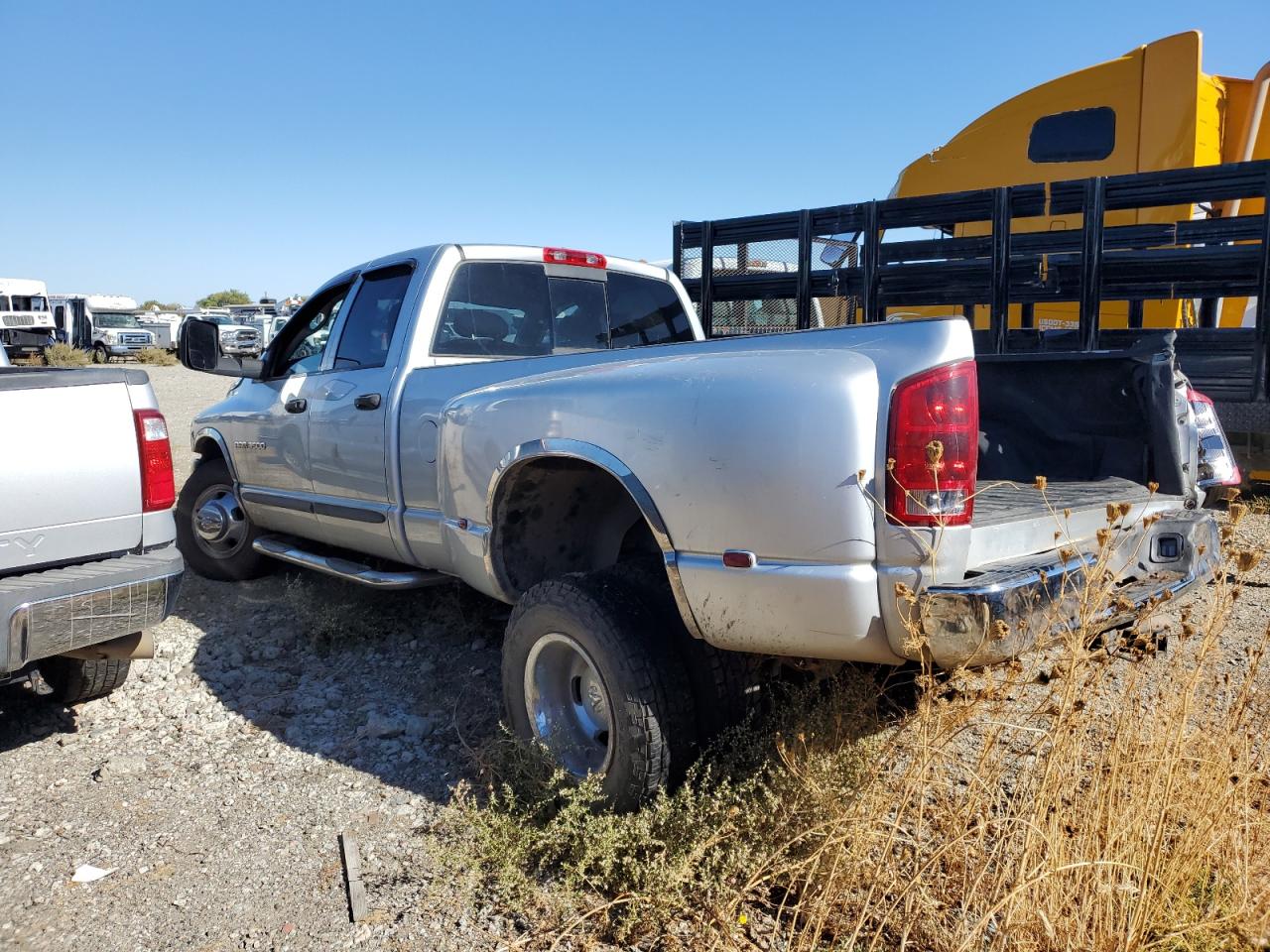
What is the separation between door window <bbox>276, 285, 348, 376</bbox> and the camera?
5070 millimetres

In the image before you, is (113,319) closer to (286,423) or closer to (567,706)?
(286,423)

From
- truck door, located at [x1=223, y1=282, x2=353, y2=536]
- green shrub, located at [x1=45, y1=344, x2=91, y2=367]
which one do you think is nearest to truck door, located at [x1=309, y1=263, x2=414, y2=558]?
truck door, located at [x1=223, y1=282, x2=353, y2=536]

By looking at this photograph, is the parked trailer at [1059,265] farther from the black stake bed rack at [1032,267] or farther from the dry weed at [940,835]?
the dry weed at [940,835]

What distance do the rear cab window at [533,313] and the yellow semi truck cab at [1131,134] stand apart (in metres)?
3.89

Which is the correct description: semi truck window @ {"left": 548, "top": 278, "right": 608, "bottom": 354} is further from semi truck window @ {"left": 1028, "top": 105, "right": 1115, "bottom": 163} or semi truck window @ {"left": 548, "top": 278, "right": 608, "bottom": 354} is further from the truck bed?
semi truck window @ {"left": 1028, "top": 105, "right": 1115, "bottom": 163}

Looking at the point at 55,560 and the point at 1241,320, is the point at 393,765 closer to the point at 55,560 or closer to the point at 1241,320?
the point at 55,560

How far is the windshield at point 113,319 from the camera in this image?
34.2 m

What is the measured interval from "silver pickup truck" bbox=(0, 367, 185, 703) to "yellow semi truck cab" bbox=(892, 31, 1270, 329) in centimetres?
630

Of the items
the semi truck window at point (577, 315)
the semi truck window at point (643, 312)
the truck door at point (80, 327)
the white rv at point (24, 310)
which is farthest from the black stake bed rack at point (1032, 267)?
the truck door at point (80, 327)

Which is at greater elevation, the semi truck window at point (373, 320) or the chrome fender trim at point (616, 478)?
the semi truck window at point (373, 320)

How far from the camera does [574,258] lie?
478cm

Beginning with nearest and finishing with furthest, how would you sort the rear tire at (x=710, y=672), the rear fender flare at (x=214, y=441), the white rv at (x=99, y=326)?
the rear tire at (x=710, y=672) < the rear fender flare at (x=214, y=441) < the white rv at (x=99, y=326)

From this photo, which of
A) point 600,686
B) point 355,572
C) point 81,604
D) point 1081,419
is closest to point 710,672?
point 600,686

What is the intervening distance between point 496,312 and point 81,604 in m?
2.18
